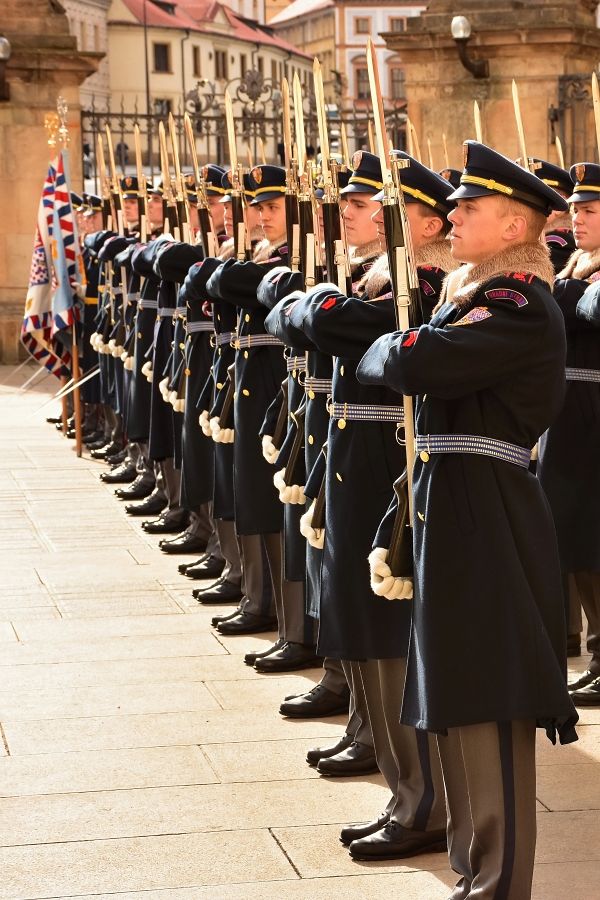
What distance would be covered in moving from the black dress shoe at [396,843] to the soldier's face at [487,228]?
5.34 feet

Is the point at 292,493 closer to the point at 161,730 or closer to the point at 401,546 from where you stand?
the point at 161,730

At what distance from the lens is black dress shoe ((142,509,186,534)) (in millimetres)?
10016

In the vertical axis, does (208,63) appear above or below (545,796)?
→ above

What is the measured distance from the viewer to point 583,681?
648cm

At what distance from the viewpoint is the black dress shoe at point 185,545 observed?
9406 mm

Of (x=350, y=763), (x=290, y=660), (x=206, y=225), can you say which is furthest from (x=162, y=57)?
(x=350, y=763)

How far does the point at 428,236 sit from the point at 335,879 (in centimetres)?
182

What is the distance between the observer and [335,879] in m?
4.62

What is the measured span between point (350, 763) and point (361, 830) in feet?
2.09

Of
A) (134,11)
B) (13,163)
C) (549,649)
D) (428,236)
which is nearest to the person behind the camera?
(549,649)

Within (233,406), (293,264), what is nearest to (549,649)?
(293,264)

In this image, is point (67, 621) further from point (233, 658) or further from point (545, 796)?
point (545, 796)

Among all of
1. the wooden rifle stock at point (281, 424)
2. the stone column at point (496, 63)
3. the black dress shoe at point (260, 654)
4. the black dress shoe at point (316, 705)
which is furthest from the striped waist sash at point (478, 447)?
the stone column at point (496, 63)

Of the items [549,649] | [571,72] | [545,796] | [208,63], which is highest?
[208,63]
